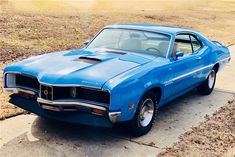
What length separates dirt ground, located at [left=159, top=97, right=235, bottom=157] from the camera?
507 cm

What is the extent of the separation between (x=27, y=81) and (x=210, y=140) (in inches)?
108

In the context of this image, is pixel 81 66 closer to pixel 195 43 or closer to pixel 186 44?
pixel 186 44

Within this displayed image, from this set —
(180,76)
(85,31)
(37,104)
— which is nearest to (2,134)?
(37,104)

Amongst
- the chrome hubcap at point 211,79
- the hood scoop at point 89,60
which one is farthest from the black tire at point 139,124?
the chrome hubcap at point 211,79

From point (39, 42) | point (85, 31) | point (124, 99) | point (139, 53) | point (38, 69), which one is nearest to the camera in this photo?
point (124, 99)

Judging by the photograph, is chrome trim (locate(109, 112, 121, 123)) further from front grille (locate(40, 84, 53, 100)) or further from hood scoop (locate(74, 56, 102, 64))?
hood scoop (locate(74, 56, 102, 64))

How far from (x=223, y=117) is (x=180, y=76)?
3.48 ft

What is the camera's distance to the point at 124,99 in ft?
15.9

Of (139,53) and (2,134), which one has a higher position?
(139,53)

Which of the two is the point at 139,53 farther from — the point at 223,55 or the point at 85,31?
the point at 85,31

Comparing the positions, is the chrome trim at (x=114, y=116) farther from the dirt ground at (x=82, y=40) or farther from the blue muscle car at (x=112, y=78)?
the dirt ground at (x=82, y=40)

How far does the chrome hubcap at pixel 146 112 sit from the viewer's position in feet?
18.0

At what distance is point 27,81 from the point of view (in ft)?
17.7

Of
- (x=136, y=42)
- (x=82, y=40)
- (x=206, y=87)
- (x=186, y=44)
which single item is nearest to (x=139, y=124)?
(x=136, y=42)
